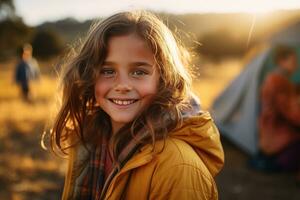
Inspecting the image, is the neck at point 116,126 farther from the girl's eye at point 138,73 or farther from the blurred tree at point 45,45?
the blurred tree at point 45,45

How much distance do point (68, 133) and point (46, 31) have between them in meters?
29.3

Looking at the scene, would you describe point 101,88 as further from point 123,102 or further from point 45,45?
point 45,45

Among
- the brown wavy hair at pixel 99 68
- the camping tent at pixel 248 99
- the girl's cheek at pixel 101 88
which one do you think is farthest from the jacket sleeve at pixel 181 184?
the camping tent at pixel 248 99

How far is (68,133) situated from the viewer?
6.40 ft

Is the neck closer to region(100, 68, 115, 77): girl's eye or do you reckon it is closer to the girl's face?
the girl's face

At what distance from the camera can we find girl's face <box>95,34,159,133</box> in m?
1.60

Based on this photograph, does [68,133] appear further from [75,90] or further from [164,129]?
[164,129]

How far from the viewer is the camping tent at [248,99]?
530 cm

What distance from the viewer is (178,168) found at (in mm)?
1408

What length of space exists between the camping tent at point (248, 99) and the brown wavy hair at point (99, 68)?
3.81 metres

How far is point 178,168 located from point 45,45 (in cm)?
2881

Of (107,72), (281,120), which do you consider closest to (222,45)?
(281,120)

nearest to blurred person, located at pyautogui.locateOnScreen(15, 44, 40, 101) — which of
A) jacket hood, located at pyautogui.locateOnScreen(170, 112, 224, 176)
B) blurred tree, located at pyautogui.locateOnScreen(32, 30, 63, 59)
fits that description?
jacket hood, located at pyautogui.locateOnScreen(170, 112, 224, 176)

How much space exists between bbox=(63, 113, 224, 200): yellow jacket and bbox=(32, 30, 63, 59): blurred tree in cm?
2839
